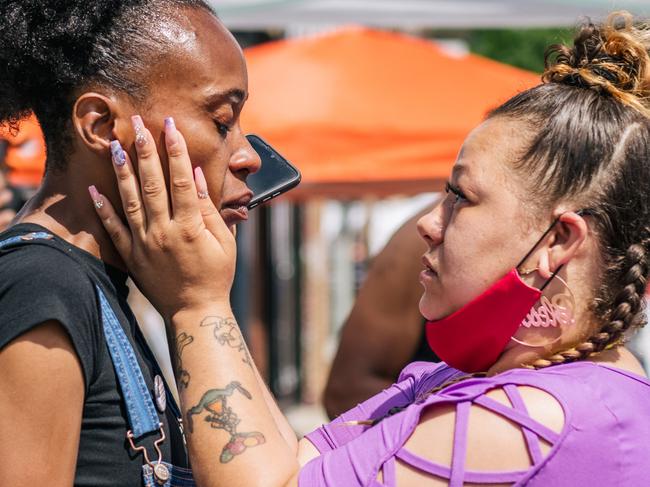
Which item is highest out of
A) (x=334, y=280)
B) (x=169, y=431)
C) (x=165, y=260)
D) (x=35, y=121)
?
(x=35, y=121)

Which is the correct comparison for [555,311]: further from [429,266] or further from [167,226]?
[167,226]

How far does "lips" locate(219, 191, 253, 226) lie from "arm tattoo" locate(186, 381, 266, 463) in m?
0.37

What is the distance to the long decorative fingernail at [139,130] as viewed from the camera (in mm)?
1771

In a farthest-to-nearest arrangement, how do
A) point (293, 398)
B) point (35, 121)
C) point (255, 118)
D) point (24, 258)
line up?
point (293, 398), point (255, 118), point (35, 121), point (24, 258)

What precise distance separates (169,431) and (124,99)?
646 millimetres

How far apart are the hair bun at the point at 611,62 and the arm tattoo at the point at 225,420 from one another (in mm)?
954

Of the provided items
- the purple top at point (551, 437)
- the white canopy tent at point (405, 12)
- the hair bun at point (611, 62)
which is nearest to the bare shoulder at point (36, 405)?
the purple top at point (551, 437)

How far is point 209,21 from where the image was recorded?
1.91 metres

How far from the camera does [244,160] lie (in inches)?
76.8

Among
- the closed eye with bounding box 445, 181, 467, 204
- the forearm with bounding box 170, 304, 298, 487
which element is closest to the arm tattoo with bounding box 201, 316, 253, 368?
the forearm with bounding box 170, 304, 298, 487

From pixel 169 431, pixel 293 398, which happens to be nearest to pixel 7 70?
pixel 169 431

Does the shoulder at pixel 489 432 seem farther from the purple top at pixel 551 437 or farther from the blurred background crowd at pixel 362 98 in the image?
the blurred background crowd at pixel 362 98

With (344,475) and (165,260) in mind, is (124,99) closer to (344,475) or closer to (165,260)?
(165,260)

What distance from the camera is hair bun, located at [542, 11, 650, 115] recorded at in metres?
1.93
